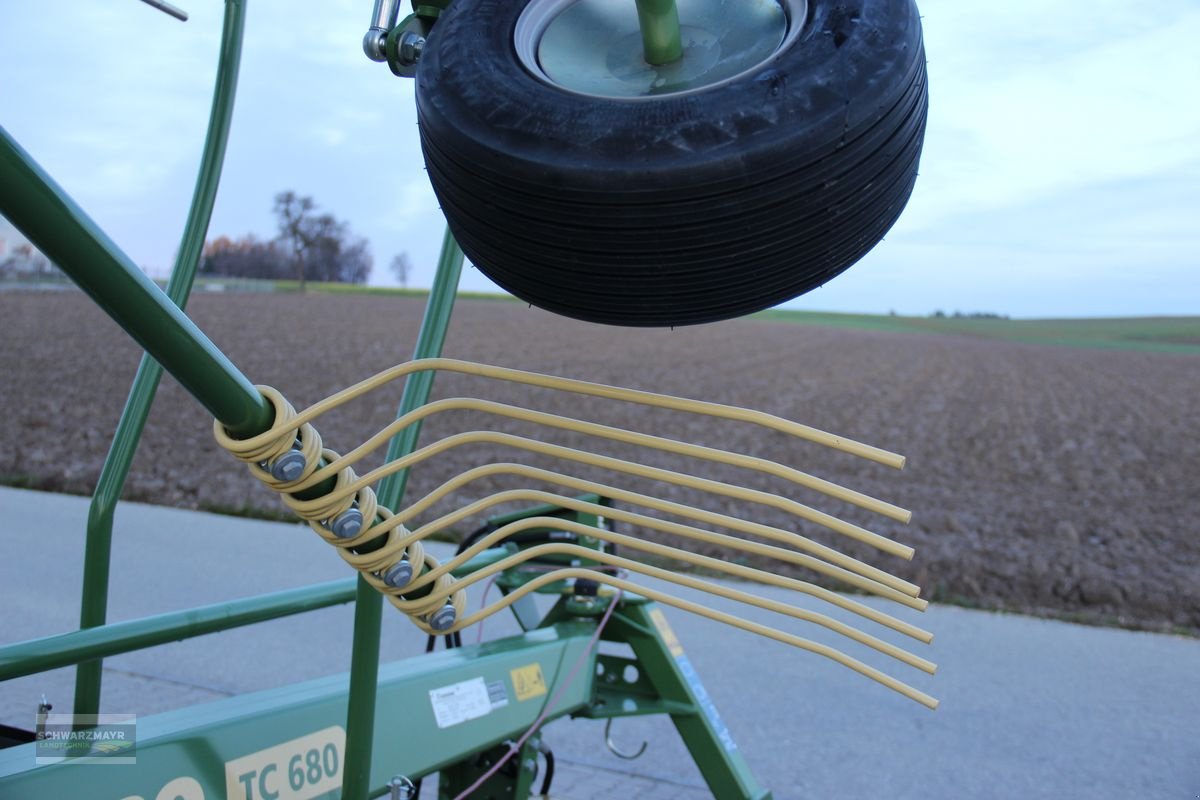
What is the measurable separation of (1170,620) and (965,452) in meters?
5.46

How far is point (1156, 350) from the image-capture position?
3794cm

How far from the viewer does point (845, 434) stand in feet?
A: 36.2

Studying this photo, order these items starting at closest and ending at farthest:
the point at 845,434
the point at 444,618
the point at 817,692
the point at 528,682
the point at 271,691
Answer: the point at 444,618
the point at 271,691
the point at 528,682
the point at 817,692
the point at 845,434

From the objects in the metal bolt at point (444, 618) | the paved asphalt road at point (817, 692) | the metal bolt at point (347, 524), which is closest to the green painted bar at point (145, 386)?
the metal bolt at point (444, 618)

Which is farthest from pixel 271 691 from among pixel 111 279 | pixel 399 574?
pixel 111 279

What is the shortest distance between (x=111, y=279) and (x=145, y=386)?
3.05ft

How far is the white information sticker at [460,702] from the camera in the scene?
1769 mm

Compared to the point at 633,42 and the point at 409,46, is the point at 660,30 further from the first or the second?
the point at 409,46

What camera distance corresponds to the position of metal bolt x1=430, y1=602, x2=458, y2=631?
142 centimetres

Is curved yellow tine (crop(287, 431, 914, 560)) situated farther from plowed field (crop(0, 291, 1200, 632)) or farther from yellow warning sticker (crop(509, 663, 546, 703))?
plowed field (crop(0, 291, 1200, 632))

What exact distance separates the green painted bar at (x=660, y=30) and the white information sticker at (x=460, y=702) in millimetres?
1133

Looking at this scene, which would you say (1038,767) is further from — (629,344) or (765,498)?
(629,344)

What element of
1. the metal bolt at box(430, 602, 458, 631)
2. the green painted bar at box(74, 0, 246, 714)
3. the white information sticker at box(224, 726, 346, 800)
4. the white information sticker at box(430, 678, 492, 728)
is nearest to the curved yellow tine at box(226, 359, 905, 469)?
the metal bolt at box(430, 602, 458, 631)

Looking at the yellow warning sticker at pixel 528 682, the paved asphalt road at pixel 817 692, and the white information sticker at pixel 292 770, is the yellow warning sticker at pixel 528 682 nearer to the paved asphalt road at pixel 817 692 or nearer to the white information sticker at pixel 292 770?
the white information sticker at pixel 292 770
